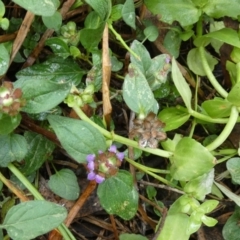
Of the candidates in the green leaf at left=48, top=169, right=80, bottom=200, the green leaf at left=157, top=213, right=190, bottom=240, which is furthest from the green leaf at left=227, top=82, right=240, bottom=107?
the green leaf at left=48, top=169, right=80, bottom=200

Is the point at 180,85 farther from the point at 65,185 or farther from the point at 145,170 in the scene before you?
the point at 65,185

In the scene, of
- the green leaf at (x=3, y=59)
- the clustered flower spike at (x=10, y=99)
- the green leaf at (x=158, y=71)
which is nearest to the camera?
the clustered flower spike at (x=10, y=99)

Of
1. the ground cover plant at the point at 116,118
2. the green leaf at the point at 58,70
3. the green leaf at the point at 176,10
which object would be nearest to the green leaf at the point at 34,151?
the ground cover plant at the point at 116,118

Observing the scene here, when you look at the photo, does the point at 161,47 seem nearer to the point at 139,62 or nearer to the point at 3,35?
the point at 139,62

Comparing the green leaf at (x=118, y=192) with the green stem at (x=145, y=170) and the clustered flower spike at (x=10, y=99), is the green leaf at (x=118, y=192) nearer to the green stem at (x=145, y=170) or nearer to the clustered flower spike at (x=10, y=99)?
the green stem at (x=145, y=170)

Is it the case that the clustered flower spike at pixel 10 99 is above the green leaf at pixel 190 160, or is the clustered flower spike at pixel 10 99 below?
above

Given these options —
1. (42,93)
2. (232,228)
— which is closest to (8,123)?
(42,93)

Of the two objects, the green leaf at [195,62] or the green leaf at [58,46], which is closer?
the green leaf at [58,46]
